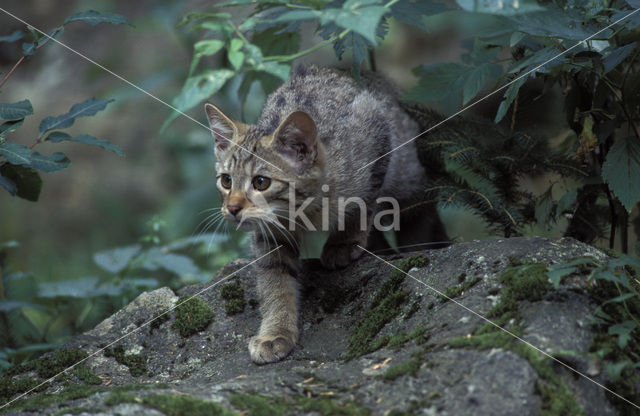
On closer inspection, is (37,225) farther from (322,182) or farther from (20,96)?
(322,182)

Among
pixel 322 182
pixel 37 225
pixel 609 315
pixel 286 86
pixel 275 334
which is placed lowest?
pixel 37 225

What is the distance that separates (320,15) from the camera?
2213 millimetres

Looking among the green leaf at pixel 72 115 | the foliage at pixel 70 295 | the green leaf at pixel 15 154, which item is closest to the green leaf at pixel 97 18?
the green leaf at pixel 72 115

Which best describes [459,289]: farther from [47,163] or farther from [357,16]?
[47,163]

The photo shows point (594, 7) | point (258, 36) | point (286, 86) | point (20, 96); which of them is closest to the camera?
point (594, 7)

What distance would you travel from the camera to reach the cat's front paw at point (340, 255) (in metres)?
3.88

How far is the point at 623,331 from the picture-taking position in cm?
228

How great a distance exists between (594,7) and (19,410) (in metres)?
3.13

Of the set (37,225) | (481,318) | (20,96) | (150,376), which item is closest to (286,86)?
(150,376)

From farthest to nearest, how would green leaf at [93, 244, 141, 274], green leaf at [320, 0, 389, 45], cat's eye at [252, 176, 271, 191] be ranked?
green leaf at [93, 244, 141, 274] < cat's eye at [252, 176, 271, 191] < green leaf at [320, 0, 389, 45]

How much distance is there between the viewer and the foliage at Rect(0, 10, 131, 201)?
3197mm

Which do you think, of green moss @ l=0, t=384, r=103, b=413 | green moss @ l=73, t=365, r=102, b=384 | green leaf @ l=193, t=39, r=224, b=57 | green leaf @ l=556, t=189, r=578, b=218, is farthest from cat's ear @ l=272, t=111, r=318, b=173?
green moss @ l=0, t=384, r=103, b=413

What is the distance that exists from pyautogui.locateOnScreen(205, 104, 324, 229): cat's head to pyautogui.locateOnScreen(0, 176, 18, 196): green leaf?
112 cm

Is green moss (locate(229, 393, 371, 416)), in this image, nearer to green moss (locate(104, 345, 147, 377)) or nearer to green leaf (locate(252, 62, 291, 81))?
green moss (locate(104, 345, 147, 377))
